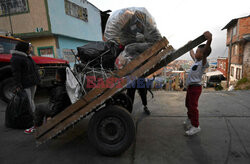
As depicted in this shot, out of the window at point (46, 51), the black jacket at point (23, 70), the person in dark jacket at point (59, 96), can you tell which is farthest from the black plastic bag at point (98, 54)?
the window at point (46, 51)

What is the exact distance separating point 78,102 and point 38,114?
5.26 ft

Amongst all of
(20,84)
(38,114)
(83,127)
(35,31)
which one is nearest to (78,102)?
(83,127)

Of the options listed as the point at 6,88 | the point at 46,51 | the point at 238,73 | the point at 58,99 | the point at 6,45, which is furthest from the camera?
Answer: the point at 238,73

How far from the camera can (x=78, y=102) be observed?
1800mm

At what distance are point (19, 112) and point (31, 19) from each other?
29.2 ft

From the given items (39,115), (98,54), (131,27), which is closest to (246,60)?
(131,27)

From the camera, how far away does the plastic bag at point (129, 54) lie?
2400 mm

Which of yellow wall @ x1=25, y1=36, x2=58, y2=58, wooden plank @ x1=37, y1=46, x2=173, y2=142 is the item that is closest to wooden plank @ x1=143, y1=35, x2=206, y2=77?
wooden plank @ x1=37, y1=46, x2=173, y2=142

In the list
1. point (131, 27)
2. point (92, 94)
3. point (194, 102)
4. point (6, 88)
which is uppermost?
point (131, 27)

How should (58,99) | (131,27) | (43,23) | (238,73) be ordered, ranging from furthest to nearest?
(238,73), (43,23), (131,27), (58,99)

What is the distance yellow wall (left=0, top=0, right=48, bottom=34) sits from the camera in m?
8.73

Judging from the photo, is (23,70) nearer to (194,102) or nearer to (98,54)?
(98,54)

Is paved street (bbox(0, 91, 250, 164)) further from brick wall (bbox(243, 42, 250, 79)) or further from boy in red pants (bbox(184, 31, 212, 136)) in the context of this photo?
A: brick wall (bbox(243, 42, 250, 79))

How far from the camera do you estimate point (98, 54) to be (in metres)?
2.25
